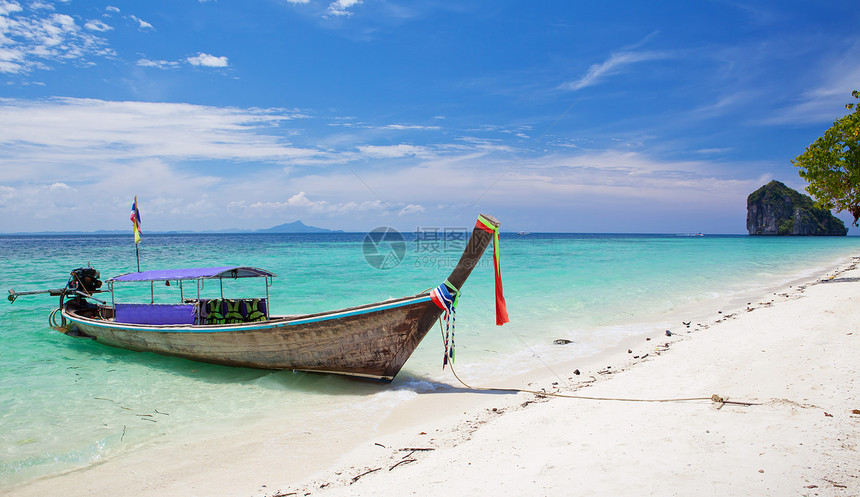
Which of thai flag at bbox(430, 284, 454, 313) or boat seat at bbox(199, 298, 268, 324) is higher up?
thai flag at bbox(430, 284, 454, 313)

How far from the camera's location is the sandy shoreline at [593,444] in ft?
10.4

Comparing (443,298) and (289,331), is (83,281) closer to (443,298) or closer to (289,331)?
(289,331)

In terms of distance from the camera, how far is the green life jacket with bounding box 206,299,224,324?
901 centimetres

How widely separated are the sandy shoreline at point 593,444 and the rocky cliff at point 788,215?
124 m

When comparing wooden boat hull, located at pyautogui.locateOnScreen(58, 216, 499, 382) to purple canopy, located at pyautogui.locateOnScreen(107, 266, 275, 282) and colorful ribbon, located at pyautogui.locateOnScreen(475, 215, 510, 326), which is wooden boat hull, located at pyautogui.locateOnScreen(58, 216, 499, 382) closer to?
colorful ribbon, located at pyautogui.locateOnScreen(475, 215, 510, 326)

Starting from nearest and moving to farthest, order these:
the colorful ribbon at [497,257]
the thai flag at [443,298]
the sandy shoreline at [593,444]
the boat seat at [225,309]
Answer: the sandy shoreline at [593,444]
the colorful ribbon at [497,257]
the thai flag at [443,298]
the boat seat at [225,309]

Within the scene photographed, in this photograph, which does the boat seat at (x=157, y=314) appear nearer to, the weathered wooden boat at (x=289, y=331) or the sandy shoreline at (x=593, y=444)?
the weathered wooden boat at (x=289, y=331)

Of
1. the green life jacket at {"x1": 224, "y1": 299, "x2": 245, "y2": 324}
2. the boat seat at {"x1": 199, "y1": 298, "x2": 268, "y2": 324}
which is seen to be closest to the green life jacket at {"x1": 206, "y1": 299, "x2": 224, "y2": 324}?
the boat seat at {"x1": 199, "y1": 298, "x2": 268, "y2": 324}

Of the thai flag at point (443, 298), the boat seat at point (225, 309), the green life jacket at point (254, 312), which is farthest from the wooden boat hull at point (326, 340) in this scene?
the green life jacket at point (254, 312)

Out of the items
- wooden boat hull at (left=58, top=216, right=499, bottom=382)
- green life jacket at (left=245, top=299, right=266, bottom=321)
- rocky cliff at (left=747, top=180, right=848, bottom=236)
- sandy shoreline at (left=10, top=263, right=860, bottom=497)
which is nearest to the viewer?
sandy shoreline at (left=10, top=263, right=860, bottom=497)

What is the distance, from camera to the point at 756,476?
3.01 meters

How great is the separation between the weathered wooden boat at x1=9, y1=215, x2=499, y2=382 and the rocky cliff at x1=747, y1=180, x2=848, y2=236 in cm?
12765

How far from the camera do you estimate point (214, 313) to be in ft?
29.6

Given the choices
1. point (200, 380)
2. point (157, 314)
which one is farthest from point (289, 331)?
point (157, 314)
